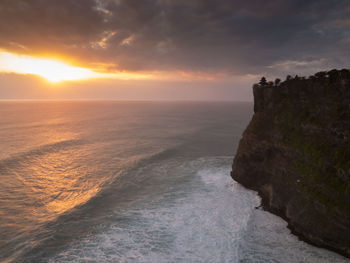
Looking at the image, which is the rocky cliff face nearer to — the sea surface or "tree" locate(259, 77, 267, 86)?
"tree" locate(259, 77, 267, 86)

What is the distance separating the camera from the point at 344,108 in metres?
18.4

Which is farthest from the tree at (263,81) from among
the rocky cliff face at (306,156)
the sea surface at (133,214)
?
the sea surface at (133,214)

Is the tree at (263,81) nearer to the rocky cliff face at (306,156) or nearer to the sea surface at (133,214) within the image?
the rocky cliff face at (306,156)

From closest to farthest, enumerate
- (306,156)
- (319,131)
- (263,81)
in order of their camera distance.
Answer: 1. (306,156)
2. (319,131)
3. (263,81)

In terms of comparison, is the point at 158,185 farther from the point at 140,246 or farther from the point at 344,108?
the point at 344,108

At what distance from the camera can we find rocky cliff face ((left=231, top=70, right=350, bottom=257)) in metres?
16.2

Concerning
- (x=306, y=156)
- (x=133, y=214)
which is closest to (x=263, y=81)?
(x=306, y=156)

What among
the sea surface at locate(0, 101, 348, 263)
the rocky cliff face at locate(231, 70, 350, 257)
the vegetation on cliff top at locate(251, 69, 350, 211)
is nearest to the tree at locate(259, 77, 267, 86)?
the rocky cliff face at locate(231, 70, 350, 257)

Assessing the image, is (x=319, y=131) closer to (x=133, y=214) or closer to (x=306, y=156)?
(x=306, y=156)

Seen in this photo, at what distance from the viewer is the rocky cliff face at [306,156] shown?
1622cm

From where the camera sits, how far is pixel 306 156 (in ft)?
64.5

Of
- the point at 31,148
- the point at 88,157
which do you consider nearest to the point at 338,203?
the point at 88,157

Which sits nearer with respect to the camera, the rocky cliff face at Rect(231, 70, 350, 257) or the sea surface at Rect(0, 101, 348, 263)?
the rocky cliff face at Rect(231, 70, 350, 257)

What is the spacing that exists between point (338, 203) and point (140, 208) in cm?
1923
